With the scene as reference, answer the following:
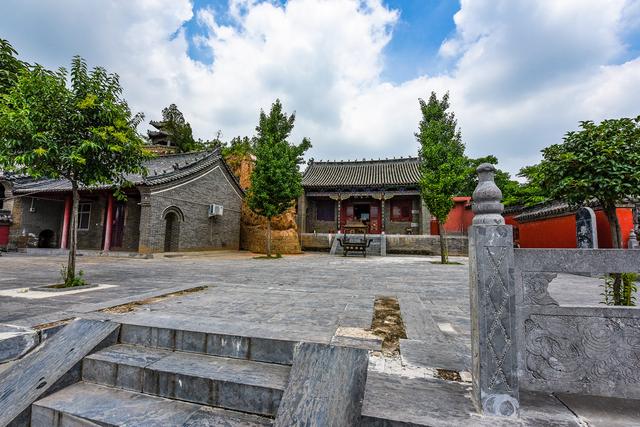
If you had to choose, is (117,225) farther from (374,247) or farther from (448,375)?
(448,375)

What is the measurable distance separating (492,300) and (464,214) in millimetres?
21701

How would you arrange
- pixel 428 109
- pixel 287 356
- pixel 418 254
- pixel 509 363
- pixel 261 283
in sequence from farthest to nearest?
pixel 418 254 → pixel 428 109 → pixel 261 283 → pixel 287 356 → pixel 509 363

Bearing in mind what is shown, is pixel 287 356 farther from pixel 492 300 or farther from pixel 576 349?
pixel 576 349

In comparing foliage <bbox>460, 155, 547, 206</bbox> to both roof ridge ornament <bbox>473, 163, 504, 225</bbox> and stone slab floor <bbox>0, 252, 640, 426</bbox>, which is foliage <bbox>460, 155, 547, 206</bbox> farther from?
roof ridge ornament <bbox>473, 163, 504, 225</bbox>

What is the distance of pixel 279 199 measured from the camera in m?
14.0

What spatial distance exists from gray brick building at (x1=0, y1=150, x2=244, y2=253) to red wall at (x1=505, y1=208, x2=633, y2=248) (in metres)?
16.5

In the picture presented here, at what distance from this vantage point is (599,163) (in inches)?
141

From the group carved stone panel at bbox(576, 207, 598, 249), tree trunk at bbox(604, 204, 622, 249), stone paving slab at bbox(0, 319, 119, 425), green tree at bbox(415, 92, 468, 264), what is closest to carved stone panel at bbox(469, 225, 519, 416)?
stone paving slab at bbox(0, 319, 119, 425)

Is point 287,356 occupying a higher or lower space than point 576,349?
lower

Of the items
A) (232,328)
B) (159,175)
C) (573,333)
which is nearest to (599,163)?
(573,333)

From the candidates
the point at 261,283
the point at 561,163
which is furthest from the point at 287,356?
the point at 561,163

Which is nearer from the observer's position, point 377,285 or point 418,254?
point 377,285

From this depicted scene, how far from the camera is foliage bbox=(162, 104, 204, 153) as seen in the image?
2869cm

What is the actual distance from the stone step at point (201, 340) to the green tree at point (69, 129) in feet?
11.0
